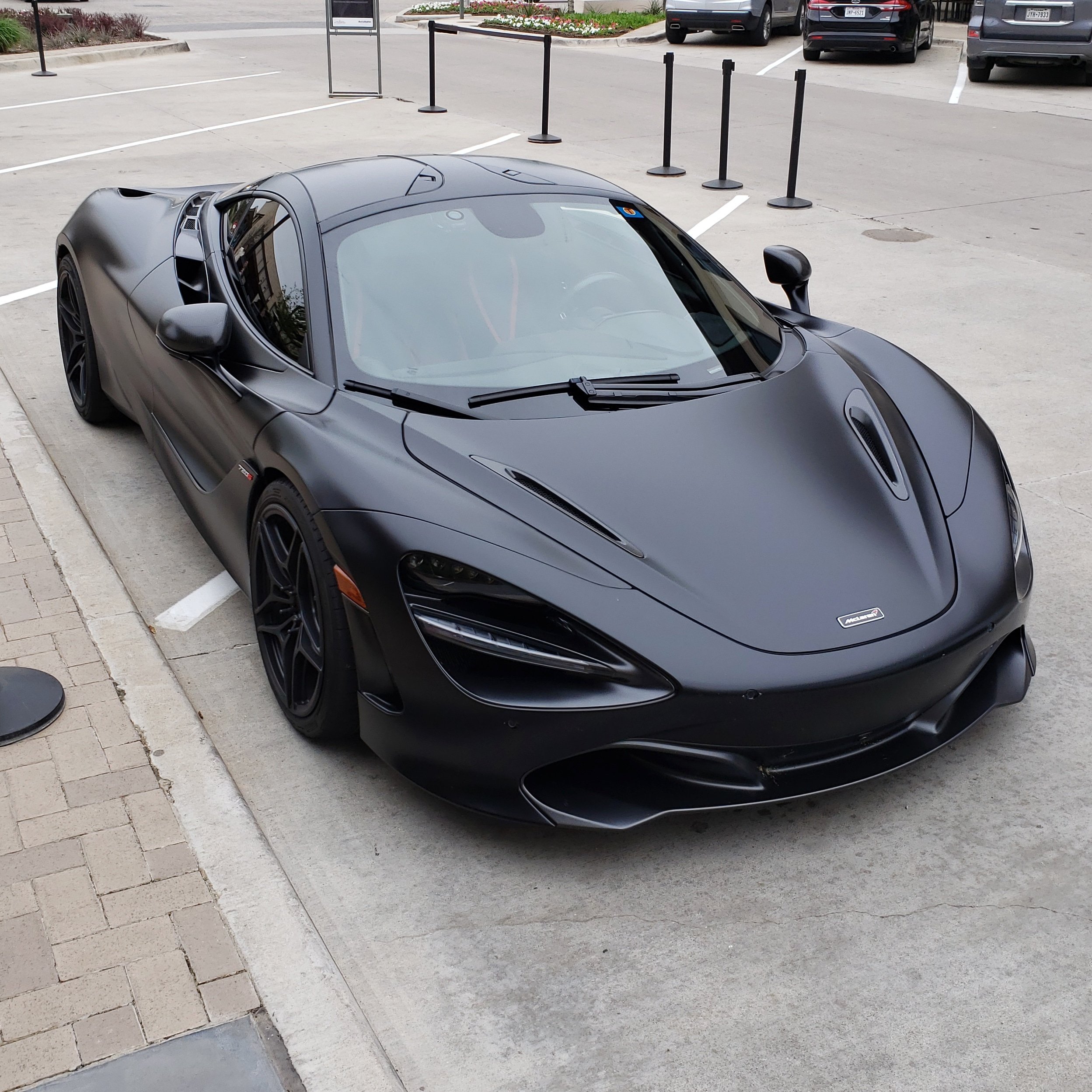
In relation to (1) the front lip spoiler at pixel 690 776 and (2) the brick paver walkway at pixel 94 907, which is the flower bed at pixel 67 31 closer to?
(2) the brick paver walkway at pixel 94 907

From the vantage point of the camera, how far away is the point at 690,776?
2.92 metres

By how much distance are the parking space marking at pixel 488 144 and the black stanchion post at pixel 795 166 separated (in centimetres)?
371

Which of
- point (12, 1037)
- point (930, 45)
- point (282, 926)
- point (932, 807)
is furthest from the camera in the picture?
point (930, 45)

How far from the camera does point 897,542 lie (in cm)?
320

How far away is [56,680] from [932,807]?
2525 millimetres

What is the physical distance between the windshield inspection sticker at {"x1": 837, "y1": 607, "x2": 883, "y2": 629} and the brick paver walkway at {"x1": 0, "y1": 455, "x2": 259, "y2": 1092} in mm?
1546

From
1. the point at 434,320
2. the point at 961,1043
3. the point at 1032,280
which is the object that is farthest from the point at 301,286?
the point at 1032,280

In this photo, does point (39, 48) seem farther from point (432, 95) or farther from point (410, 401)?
point (410, 401)

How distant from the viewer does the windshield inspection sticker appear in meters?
2.94

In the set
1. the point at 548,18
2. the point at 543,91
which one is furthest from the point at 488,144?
the point at 548,18

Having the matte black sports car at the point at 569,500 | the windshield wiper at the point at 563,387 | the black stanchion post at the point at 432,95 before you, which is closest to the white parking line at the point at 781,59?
the black stanchion post at the point at 432,95

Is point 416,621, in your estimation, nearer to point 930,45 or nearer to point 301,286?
point 301,286

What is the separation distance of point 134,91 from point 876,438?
17.0 metres

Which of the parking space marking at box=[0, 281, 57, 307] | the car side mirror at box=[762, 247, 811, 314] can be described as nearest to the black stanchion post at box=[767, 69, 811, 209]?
the parking space marking at box=[0, 281, 57, 307]
